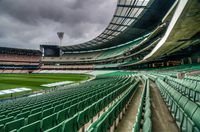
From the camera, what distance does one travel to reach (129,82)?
1490 cm

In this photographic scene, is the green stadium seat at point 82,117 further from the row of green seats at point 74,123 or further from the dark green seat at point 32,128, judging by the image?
→ the dark green seat at point 32,128

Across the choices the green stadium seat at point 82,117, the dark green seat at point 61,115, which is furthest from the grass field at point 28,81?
the green stadium seat at point 82,117

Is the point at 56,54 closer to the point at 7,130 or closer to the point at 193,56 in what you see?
the point at 193,56

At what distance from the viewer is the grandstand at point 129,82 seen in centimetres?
458

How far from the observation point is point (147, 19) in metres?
33.5

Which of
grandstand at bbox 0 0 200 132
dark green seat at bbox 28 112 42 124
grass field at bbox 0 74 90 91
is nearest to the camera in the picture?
grandstand at bbox 0 0 200 132

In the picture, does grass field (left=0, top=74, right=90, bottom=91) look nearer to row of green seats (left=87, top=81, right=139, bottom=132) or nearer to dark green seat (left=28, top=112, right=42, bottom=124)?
dark green seat (left=28, top=112, right=42, bottom=124)

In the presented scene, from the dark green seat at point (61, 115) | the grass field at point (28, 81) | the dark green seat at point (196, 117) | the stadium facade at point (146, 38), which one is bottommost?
the grass field at point (28, 81)

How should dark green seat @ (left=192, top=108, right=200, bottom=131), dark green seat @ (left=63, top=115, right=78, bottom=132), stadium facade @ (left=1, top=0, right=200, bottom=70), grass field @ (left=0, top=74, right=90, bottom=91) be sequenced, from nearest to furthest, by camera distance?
dark green seat @ (left=192, top=108, right=200, bottom=131)
dark green seat @ (left=63, top=115, right=78, bottom=132)
stadium facade @ (left=1, top=0, right=200, bottom=70)
grass field @ (left=0, top=74, right=90, bottom=91)

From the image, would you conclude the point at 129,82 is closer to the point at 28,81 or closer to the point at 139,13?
the point at 139,13

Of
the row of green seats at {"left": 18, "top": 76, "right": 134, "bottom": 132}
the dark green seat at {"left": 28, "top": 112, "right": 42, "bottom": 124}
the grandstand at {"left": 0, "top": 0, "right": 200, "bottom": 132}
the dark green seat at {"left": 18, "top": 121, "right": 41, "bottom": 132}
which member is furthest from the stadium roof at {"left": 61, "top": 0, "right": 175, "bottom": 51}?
the dark green seat at {"left": 18, "top": 121, "right": 41, "bottom": 132}

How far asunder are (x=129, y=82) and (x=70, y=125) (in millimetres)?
11221

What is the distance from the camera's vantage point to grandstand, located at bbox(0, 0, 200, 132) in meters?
4.58

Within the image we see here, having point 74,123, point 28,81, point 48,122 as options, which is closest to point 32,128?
point 48,122
